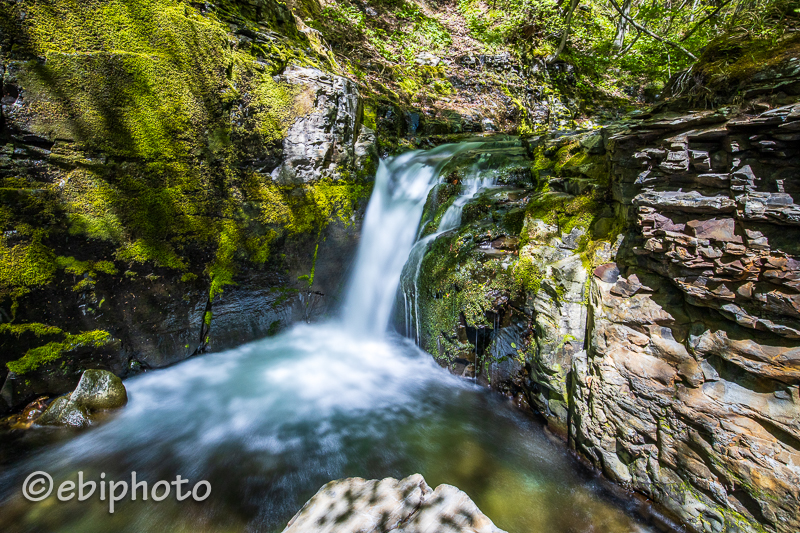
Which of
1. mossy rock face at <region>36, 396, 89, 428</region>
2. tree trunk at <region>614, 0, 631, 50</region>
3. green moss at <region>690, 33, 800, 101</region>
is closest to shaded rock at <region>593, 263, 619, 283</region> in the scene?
green moss at <region>690, 33, 800, 101</region>

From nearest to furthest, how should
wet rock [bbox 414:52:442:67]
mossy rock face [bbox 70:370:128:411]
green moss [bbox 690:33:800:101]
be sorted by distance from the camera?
green moss [bbox 690:33:800:101]
mossy rock face [bbox 70:370:128:411]
wet rock [bbox 414:52:442:67]

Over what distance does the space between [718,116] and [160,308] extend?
605cm

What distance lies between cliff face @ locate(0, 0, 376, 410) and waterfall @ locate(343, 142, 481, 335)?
0.53m

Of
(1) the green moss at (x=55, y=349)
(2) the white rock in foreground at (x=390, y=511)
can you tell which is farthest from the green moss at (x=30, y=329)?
(2) the white rock in foreground at (x=390, y=511)

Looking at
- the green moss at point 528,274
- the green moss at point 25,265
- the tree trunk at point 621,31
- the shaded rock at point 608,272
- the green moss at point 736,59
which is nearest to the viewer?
the green moss at point 736,59

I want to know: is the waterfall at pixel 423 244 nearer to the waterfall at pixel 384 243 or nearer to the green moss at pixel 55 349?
the waterfall at pixel 384 243

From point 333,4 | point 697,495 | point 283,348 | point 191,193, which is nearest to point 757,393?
point 697,495

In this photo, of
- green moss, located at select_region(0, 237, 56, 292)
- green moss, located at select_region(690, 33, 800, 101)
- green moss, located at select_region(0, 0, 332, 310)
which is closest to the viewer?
green moss, located at select_region(690, 33, 800, 101)

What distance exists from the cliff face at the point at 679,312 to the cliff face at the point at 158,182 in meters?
3.36

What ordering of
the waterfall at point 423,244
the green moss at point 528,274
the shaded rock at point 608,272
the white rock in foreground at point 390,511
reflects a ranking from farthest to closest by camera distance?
the waterfall at point 423,244 → the green moss at point 528,274 → the shaded rock at point 608,272 → the white rock in foreground at point 390,511

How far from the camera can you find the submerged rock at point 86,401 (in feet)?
10.8

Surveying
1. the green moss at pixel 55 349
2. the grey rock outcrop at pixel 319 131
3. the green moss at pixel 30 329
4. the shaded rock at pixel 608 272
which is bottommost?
the green moss at pixel 55 349

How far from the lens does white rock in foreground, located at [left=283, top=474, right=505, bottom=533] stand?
5.32 feet

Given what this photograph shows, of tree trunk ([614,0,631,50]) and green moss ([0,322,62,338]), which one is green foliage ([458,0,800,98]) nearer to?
tree trunk ([614,0,631,50])
